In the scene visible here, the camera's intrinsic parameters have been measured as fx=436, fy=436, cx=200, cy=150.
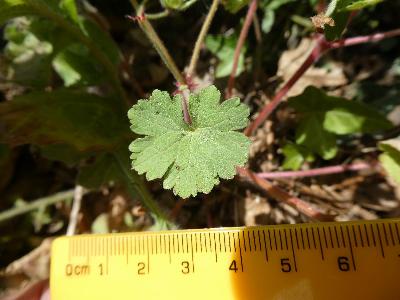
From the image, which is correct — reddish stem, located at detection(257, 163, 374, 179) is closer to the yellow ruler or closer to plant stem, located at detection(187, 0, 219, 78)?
the yellow ruler

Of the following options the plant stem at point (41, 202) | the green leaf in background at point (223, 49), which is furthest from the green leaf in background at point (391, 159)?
the plant stem at point (41, 202)

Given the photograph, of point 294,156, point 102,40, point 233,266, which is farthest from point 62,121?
point 294,156

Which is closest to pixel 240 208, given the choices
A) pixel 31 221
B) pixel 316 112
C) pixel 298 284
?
pixel 316 112

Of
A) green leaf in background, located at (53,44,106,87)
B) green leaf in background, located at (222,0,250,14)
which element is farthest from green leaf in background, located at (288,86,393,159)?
green leaf in background, located at (53,44,106,87)

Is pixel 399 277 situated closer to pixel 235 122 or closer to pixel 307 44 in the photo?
pixel 235 122

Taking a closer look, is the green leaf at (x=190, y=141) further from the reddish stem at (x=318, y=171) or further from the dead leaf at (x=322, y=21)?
the reddish stem at (x=318, y=171)

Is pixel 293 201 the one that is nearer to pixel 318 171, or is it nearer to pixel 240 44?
pixel 318 171
